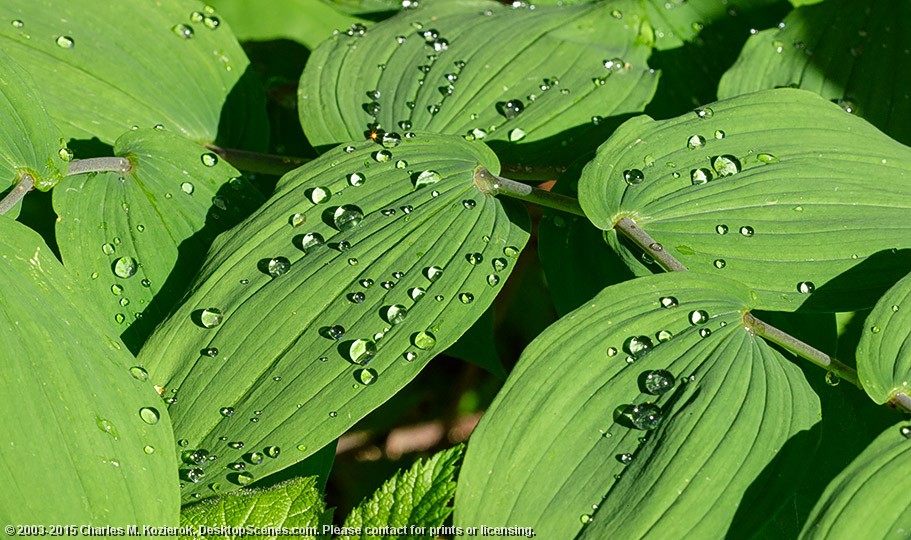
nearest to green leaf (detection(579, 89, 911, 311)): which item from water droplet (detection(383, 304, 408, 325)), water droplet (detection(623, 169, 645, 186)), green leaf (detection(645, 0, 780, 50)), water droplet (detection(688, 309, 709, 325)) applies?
water droplet (detection(623, 169, 645, 186))

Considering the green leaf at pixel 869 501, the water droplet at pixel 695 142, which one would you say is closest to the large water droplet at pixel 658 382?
the green leaf at pixel 869 501

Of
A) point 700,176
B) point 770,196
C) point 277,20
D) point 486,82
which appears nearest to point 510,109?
point 486,82

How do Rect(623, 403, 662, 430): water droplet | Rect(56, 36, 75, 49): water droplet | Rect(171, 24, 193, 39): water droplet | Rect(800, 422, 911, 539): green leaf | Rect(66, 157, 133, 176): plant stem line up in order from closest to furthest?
Rect(800, 422, 911, 539): green leaf, Rect(623, 403, 662, 430): water droplet, Rect(66, 157, 133, 176): plant stem, Rect(56, 36, 75, 49): water droplet, Rect(171, 24, 193, 39): water droplet

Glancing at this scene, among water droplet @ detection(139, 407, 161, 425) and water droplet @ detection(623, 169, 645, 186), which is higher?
water droplet @ detection(623, 169, 645, 186)

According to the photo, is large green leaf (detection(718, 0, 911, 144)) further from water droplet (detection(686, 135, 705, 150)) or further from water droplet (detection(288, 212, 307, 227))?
water droplet (detection(288, 212, 307, 227))

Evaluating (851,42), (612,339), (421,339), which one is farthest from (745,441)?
(851,42)

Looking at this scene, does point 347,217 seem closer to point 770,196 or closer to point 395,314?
point 395,314
